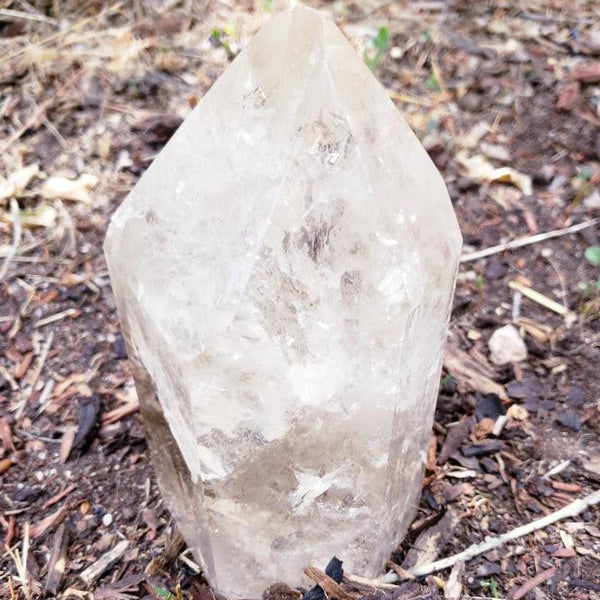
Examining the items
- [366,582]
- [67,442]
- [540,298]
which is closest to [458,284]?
[540,298]

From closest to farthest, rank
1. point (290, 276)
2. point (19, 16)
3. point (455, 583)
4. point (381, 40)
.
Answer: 1. point (290, 276)
2. point (455, 583)
3. point (381, 40)
4. point (19, 16)

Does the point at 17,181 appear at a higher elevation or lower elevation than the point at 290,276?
lower

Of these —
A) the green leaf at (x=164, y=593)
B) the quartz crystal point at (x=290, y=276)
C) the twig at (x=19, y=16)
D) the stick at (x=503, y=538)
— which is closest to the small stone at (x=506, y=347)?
the stick at (x=503, y=538)

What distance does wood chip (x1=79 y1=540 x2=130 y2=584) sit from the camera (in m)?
1.89

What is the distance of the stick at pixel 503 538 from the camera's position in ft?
6.04

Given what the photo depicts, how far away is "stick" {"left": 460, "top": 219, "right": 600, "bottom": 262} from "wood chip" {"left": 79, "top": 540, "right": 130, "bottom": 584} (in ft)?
4.48

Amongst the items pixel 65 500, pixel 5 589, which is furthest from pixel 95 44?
pixel 5 589

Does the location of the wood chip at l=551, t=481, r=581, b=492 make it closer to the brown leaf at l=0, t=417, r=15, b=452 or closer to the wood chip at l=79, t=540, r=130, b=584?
the wood chip at l=79, t=540, r=130, b=584

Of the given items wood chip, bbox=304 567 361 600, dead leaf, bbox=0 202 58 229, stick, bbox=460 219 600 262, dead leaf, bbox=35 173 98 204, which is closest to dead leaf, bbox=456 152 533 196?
stick, bbox=460 219 600 262

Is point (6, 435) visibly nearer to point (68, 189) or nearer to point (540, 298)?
point (68, 189)

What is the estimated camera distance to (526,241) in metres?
2.70

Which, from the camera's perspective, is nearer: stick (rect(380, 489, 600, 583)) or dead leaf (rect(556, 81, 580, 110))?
stick (rect(380, 489, 600, 583))

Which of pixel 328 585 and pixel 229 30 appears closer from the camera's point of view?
pixel 328 585

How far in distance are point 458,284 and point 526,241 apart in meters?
0.32
